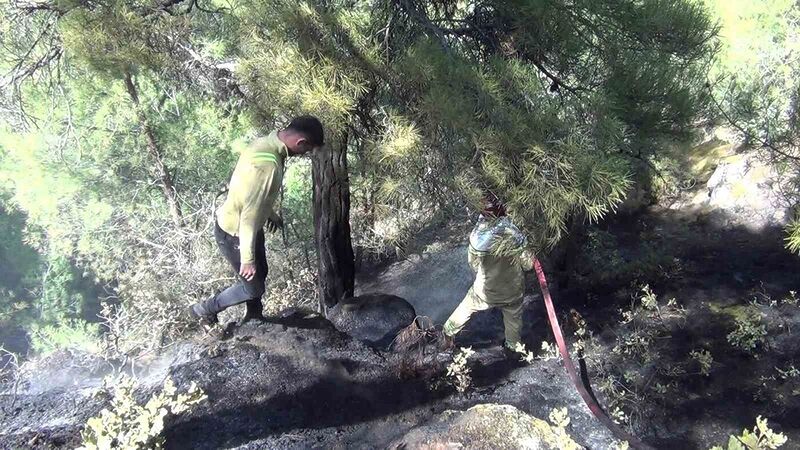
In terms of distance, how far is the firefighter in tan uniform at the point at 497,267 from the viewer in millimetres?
3318

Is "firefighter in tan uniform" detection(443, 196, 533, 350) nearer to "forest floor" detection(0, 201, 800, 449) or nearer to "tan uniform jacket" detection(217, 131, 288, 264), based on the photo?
"forest floor" detection(0, 201, 800, 449)

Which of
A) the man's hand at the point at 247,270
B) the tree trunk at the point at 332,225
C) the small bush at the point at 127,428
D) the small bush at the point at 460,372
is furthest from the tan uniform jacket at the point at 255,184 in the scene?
the small bush at the point at 460,372

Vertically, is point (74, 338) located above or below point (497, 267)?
below

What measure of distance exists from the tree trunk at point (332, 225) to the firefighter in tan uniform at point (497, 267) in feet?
5.36

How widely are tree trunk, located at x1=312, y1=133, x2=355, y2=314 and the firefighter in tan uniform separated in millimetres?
1635

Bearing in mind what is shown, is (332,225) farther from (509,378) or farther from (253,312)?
(509,378)

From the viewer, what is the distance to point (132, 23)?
166 inches

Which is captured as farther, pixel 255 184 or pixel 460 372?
pixel 460 372

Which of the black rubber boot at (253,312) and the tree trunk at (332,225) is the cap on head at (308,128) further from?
the black rubber boot at (253,312)

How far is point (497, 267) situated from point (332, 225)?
2054 millimetres

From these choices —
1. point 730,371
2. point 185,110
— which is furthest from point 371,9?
point 185,110

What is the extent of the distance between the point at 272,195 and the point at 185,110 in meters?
5.89

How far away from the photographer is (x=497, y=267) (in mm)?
3832

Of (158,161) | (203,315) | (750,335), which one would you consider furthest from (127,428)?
(158,161)
